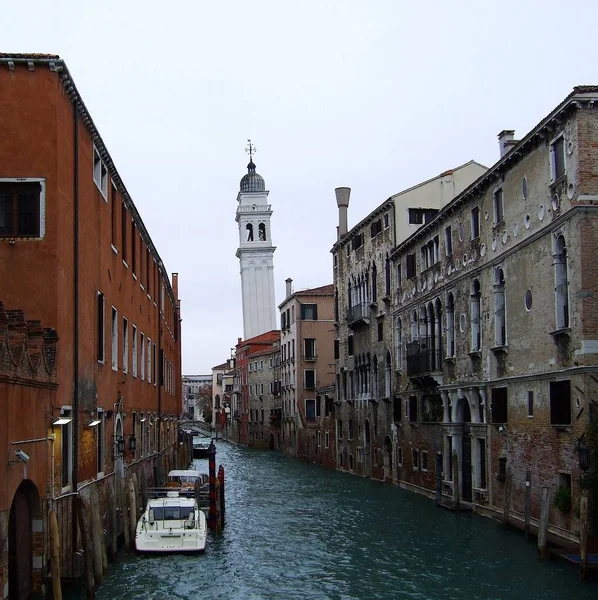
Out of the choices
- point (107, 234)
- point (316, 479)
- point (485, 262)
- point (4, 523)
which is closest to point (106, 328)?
point (107, 234)

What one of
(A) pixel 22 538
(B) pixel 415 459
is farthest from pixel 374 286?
(A) pixel 22 538

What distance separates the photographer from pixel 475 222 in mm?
25688

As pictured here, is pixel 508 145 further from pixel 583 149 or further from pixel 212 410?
pixel 212 410

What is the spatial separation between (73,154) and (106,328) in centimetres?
474

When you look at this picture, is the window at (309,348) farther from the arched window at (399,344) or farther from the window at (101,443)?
the window at (101,443)

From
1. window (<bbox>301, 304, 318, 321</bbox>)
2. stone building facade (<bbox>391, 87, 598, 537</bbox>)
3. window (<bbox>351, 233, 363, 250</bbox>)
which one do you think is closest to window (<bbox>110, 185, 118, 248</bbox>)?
stone building facade (<bbox>391, 87, 598, 537</bbox>)

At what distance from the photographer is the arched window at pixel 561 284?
1911cm

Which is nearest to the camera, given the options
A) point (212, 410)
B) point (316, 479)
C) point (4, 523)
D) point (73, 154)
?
point (4, 523)

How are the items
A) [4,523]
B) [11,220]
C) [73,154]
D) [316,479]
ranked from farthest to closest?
[316,479] → [73,154] → [11,220] → [4,523]

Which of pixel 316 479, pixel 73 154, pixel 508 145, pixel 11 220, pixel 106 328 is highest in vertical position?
pixel 508 145

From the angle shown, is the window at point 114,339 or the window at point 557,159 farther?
the window at point 114,339

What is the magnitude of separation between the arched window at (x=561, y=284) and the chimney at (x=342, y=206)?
25.6 meters

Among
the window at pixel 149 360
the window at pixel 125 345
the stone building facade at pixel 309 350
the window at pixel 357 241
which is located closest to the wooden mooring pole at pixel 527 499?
A: the window at pixel 125 345

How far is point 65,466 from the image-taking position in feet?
52.1
